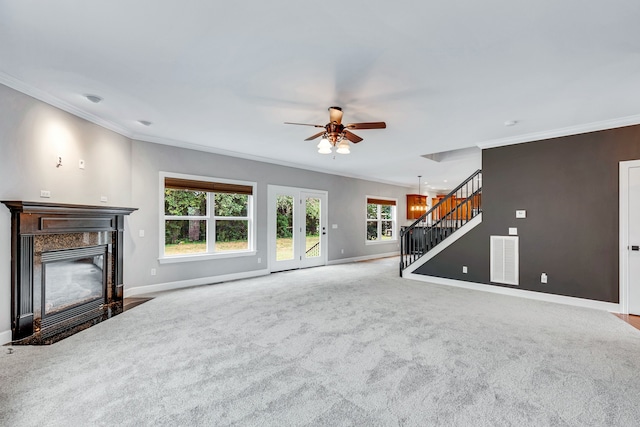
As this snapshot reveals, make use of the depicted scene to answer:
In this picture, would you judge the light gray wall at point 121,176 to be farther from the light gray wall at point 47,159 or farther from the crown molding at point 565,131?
the crown molding at point 565,131

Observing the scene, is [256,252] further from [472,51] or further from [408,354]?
[472,51]

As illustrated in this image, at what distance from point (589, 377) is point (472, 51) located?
2.69 m

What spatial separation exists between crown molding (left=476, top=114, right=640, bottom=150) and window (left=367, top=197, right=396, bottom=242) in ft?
14.9

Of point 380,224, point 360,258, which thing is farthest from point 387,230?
point 360,258

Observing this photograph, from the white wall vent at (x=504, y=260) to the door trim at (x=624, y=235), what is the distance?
1.20 meters

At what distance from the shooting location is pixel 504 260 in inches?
196

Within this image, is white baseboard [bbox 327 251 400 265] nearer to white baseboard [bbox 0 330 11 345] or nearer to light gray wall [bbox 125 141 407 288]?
light gray wall [bbox 125 141 407 288]

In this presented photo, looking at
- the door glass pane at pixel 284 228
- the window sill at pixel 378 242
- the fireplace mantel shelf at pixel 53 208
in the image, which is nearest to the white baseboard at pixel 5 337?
the fireplace mantel shelf at pixel 53 208

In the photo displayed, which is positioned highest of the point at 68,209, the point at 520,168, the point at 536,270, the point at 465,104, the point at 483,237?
the point at 465,104

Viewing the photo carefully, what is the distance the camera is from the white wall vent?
487 cm

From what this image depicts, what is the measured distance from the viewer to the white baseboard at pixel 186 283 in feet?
15.9

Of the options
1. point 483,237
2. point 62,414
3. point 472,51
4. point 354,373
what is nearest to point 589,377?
point 354,373

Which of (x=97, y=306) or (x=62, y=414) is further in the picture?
(x=97, y=306)

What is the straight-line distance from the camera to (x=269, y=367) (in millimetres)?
2477
